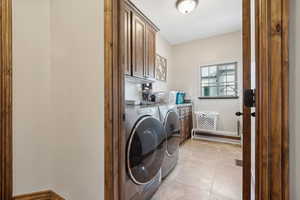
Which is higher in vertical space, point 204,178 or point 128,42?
point 128,42

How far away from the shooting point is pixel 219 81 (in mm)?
3748

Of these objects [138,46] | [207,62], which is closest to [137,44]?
[138,46]

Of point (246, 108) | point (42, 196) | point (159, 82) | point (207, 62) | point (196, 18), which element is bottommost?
point (42, 196)

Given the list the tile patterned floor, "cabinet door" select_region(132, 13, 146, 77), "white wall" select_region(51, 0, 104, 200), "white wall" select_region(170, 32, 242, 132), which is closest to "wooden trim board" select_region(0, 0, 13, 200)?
"white wall" select_region(51, 0, 104, 200)

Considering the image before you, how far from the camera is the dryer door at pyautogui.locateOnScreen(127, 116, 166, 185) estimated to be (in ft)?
3.52

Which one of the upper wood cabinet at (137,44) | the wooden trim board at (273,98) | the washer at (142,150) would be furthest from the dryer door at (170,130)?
the wooden trim board at (273,98)

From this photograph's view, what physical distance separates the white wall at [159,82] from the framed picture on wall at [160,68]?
0.11 m

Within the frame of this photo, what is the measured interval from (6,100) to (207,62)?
4.02 m

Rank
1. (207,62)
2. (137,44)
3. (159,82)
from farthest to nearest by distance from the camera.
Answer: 1. (207,62)
2. (159,82)
3. (137,44)

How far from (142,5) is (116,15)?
6.11 feet

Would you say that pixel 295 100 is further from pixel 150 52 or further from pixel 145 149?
pixel 150 52

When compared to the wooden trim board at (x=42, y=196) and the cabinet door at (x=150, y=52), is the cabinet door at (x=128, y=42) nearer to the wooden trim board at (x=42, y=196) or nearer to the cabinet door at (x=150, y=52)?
the cabinet door at (x=150, y=52)

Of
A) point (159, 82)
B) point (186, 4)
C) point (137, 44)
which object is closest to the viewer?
point (137, 44)

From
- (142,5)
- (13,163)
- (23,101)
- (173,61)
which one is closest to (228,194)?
(13,163)
